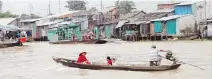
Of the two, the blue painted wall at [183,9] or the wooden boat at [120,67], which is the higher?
the blue painted wall at [183,9]

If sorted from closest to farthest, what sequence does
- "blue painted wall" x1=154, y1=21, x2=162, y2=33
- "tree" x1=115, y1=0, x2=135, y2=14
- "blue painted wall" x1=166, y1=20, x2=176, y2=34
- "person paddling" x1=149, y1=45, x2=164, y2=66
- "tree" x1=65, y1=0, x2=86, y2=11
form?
1. "person paddling" x1=149, y1=45, x2=164, y2=66
2. "blue painted wall" x1=166, y1=20, x2=176, y2=34
3. "blue painted wall" x1=154, y1=21, x2=162, y2=33
4. "tree" x1=115, y1=0, x2=135, y2=14
5. "tree" x1=65, y1=0, x2=86, y2=11

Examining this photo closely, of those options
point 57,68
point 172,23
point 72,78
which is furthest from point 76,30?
point 72,78

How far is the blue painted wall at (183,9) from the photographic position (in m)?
32.3

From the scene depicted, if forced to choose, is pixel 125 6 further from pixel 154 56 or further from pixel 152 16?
pixel 154 56

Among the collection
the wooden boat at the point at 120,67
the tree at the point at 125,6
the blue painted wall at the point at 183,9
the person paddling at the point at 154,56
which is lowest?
the wooden boat at the point at 120,67

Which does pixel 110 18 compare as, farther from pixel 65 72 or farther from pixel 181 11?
pixel 65 72

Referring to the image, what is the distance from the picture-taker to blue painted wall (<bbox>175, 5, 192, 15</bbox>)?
3225 cm

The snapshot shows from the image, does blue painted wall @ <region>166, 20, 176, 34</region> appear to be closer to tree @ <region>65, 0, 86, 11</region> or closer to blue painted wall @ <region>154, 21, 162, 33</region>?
blue painted wall @ <region>154, 21, 162, 33</region>

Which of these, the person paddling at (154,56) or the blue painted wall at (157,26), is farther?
the blue painted wall at (157,26)

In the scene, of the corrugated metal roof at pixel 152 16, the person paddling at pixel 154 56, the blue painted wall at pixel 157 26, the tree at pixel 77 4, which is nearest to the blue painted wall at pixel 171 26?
the blue painted wall at pixel 157 26

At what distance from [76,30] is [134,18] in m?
5.59

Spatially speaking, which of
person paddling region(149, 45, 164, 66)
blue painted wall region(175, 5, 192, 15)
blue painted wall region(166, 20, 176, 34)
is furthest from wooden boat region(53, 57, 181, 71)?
blue painted wall region(175, 5, 192, 15)

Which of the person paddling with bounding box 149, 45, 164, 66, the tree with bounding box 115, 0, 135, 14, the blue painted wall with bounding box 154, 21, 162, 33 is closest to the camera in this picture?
the person paddling with bounding box 149, 45, 164, 66

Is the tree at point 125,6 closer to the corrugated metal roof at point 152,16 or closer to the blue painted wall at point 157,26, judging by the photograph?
the corrugated metal roof at point 152,16
